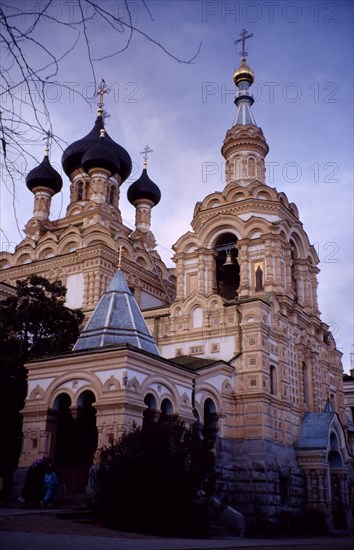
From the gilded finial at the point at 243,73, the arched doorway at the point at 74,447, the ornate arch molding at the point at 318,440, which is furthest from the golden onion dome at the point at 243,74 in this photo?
the arched doorway at the point at 74,447

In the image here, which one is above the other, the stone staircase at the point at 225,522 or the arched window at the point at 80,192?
the arched window at the point at 80,192

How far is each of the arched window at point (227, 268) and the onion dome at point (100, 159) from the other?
25.9ft

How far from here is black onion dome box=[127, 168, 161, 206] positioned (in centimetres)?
3131

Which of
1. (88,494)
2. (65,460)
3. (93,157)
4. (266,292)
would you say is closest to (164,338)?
(266,292)

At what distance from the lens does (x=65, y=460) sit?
53.3 ft

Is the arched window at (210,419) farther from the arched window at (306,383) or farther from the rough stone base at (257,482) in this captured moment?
the arched window at (306,383)

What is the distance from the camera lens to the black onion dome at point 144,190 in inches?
1233

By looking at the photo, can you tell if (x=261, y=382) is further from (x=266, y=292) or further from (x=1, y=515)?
(x=1, y=515)

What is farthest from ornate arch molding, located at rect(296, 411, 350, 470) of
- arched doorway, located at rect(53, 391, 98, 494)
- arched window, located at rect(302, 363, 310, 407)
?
arched doorway, located at rect(53, 391, 98, 494)

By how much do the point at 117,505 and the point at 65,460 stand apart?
696 centimetres

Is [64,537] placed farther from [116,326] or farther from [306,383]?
[306,383]

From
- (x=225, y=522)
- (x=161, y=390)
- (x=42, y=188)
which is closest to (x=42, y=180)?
(x=42, y=188)

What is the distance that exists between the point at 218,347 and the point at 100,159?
39.6 feet

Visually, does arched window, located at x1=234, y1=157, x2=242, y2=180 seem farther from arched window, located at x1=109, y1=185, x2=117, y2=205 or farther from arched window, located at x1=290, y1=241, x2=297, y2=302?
arched window, located at x1=109, y1=185, x2=117, y2=205
